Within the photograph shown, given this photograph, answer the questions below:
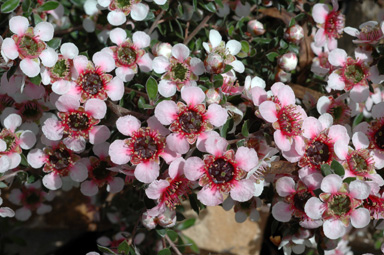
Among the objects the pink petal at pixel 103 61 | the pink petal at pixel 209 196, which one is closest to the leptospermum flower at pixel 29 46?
the pink petal at pixel 103 61

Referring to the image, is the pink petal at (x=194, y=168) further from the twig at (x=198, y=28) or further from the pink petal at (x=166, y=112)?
the twig at (x=198, y=28)

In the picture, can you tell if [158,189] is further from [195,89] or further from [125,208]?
[125,208]

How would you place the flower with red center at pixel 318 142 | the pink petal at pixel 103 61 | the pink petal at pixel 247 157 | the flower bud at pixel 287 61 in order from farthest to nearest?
the flower bud at pixel 287 61 < the pink petal at pixel 103 61 < the flower with red center at pixel 318 142 < the pink petal at pixel 247 157

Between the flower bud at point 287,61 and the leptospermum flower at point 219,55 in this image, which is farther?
the flower bud at point 287,61

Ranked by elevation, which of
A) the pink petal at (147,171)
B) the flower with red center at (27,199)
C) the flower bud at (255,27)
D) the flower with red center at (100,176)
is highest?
the flower bud at (255,27)

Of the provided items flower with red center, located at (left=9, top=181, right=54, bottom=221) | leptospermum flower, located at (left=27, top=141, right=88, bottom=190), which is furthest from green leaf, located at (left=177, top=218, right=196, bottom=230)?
leptospermum flower, located at (left=27, top=141, right=88, bottom=190)

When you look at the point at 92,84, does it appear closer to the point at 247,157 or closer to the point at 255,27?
the point at 247,157

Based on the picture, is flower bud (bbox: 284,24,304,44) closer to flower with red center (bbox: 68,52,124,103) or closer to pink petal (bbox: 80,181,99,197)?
flower with red center (bbox: 68,52,124,103)
